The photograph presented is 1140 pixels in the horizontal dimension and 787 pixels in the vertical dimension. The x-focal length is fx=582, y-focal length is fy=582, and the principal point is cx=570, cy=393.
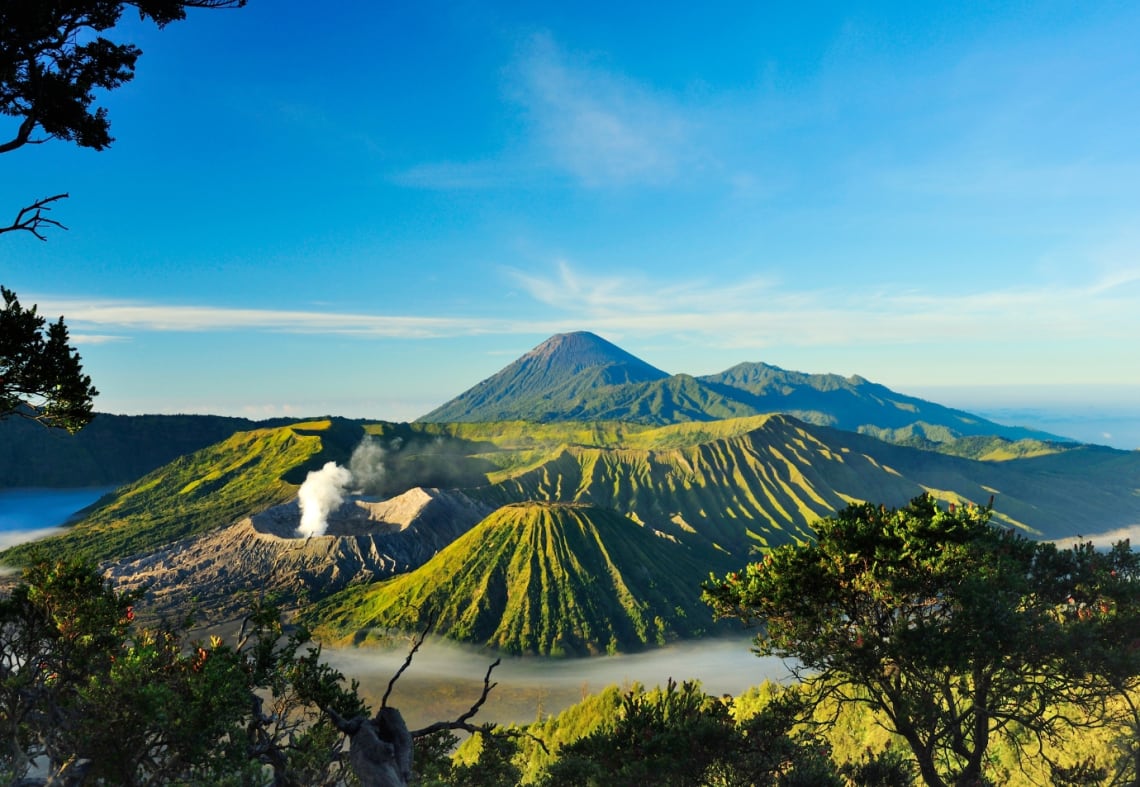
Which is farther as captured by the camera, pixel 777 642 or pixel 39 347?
pixel 777 642

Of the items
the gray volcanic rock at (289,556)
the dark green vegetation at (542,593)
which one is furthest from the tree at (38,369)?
the gray volcanic rock at (289,556)

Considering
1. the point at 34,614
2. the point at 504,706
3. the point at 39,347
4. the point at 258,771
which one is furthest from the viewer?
the point at 504,706

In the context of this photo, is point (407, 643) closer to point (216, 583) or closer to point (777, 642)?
point (216, 583)

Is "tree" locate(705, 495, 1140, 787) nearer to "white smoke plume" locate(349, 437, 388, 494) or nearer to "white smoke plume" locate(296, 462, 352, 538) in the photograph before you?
"white smoke plume" locate(296, 462, 352, 538)

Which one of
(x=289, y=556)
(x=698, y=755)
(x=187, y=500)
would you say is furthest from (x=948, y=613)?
(x=187, y=500)

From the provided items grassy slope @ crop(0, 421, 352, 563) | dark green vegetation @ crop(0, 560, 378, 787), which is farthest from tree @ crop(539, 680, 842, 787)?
grassy slope @ crop(0, 421, 352, 563)

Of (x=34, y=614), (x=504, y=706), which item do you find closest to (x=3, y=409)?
(x=34, y=614)
